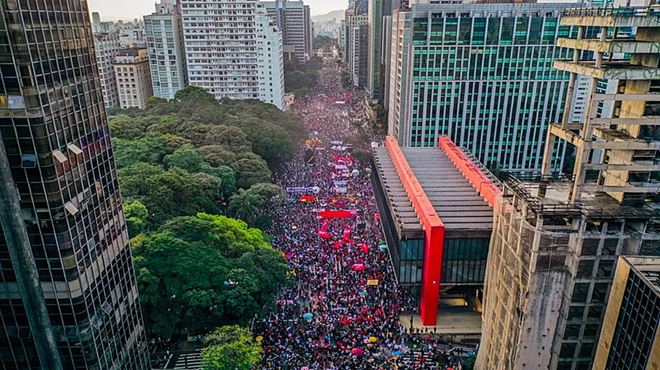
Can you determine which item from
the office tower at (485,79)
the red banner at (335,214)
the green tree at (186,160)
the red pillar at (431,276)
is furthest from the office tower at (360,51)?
the red pillar at (431,276)

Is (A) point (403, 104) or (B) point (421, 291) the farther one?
(A) point (403, 104)

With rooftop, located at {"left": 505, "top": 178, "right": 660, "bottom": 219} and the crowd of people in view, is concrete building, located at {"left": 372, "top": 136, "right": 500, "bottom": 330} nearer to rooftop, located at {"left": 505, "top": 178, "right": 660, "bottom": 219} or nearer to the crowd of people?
the crowd of people

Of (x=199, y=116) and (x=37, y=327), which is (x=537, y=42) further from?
(x=37, y=327)

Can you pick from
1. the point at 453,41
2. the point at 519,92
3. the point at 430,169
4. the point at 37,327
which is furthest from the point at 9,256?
the point at 519,92

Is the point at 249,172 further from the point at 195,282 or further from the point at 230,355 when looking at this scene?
the point at 230,355

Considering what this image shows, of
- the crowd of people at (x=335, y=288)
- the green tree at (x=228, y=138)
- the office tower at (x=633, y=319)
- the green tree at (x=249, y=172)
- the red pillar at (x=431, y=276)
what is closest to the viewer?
the office tower at (x=633, y=319)

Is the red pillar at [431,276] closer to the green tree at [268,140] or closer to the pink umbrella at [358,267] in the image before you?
the pink umbrella at [358,267]
